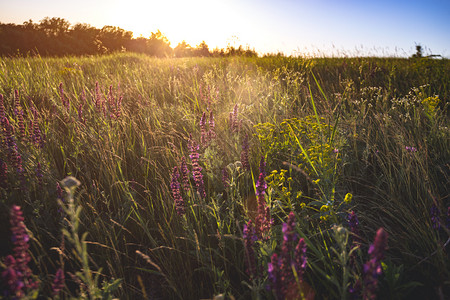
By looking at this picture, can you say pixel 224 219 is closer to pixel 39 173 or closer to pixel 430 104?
pixel 39 173

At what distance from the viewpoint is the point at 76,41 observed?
18.4 meters

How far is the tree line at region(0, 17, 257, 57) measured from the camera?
1425cm

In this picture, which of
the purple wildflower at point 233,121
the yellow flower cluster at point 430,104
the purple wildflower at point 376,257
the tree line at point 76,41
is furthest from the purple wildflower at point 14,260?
the tree line at point 76,41

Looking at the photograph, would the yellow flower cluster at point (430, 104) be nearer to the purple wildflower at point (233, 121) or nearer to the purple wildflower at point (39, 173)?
the purple wildflower at point (233, 121)

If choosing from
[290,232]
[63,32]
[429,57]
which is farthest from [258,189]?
[63,32]

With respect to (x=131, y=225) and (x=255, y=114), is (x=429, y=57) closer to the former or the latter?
(x=255, y=114)

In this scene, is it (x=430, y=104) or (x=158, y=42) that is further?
(x=158, y=42)

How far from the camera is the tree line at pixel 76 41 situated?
14.2 m

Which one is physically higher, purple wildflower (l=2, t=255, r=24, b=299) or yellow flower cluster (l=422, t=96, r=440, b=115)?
yellow flower cluster (l=422, t=96, r=440, b=115)

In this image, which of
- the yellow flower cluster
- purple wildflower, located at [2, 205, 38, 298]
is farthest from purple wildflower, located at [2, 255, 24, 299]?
the yellow flower cluster

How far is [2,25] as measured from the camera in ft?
56.5

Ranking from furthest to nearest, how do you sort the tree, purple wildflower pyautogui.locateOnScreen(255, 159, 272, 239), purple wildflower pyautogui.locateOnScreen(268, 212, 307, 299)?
the tree < purple wildflower pyautogui.locateOnScreen(255, 159, 272, 239) < purple wildflower pyautogui.locateOnScreen(268, 212, 307, 299)

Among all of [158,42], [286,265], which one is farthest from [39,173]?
[158,42]

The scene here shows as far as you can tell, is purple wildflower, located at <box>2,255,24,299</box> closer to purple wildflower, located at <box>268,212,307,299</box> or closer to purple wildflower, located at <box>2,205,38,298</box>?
purple wildflower, located at <box>2,205,38,298</box>
